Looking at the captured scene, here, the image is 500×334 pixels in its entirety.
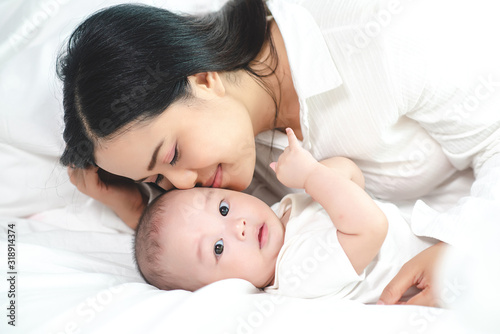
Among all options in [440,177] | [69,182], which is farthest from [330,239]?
[69,182]

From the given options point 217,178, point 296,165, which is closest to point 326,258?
point 296,165

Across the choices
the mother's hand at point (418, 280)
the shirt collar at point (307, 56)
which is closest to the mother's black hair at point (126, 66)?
the shirt collar at point (307, 56)

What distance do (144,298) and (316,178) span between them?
454 millimetres

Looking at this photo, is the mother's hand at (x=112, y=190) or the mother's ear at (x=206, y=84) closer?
the mother's ear at (x=206, y=84)

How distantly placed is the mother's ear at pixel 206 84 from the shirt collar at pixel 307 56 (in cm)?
19

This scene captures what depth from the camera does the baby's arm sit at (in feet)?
3.41

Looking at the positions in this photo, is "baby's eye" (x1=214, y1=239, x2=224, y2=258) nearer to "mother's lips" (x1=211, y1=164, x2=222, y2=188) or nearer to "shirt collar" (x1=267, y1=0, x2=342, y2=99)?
"mother's lips" (x1=211, y1=164, x2=222, y2=188)

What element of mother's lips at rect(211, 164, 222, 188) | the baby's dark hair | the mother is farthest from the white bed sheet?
mother's lips at rect(211, 164, 222, 188)

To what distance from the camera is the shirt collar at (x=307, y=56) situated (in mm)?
1222

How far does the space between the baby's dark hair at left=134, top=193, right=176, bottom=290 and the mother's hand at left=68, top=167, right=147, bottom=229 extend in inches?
12.5

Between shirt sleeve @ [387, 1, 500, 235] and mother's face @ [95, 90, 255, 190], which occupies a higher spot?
shirt sleeve @ [387, 1, 500, 235]

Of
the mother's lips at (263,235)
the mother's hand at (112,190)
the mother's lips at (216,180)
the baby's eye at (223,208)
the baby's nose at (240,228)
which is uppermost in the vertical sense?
the mother's lips at (216,180)

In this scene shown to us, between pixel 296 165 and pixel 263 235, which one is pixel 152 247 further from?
pixel 296 165

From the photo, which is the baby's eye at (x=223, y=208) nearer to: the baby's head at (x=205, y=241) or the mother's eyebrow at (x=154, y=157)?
the baby's head at (x=205, y=241)
